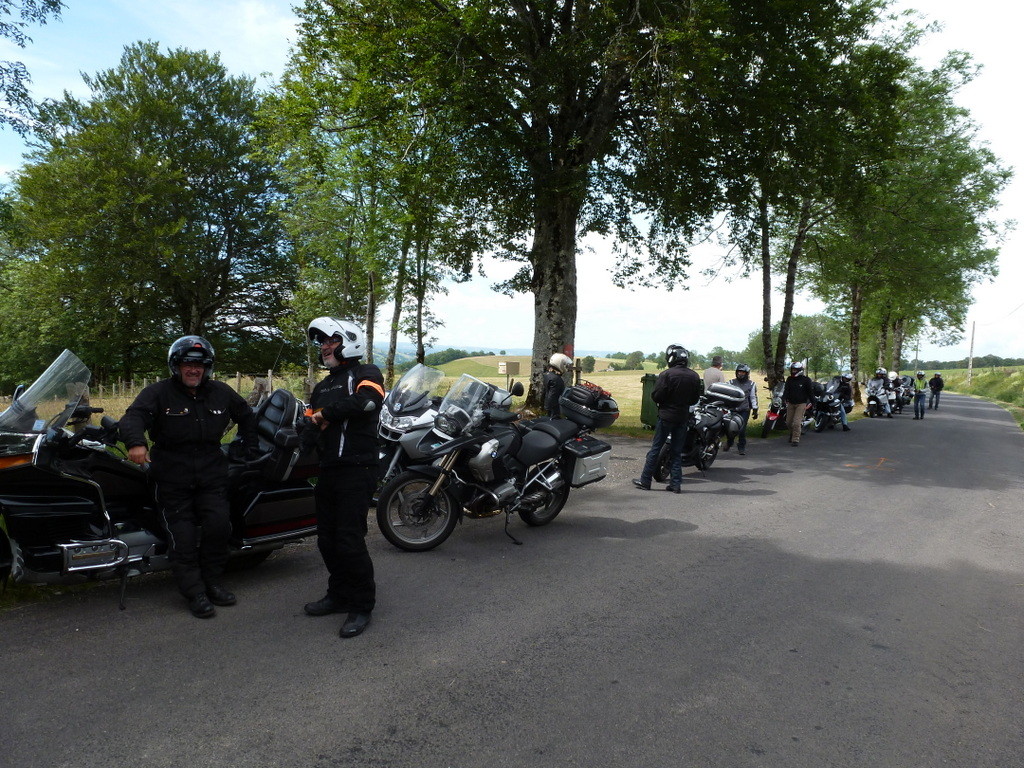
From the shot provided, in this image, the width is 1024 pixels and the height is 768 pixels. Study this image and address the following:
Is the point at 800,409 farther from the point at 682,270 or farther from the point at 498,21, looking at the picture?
the point at 498,21

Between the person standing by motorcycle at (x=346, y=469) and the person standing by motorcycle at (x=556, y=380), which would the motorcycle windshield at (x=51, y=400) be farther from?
the person standing by motorcycle at (x=556, y=380)

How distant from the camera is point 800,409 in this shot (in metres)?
15.4

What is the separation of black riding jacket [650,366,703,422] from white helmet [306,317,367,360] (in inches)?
209

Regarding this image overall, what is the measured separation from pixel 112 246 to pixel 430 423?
25.1 metres

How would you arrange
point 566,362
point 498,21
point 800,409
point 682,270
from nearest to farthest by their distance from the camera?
1. point 566,362
2. point 498,21
3. point 800,409
4. point 682,270

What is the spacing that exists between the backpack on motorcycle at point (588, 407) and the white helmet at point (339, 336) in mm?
3334

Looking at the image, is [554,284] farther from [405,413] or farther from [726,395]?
[405,413]

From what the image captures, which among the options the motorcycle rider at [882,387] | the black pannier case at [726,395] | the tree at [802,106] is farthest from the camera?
the motorcycle rider at [882,387]

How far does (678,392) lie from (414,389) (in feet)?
11.7

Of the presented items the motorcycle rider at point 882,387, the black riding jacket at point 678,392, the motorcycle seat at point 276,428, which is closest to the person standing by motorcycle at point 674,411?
the black riding jacket at point 678,392

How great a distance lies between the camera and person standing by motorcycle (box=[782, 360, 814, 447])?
15.3 metres

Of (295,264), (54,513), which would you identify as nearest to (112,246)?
(295,264)

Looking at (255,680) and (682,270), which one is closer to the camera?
(255,680)

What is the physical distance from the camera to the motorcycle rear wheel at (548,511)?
6750 mm
